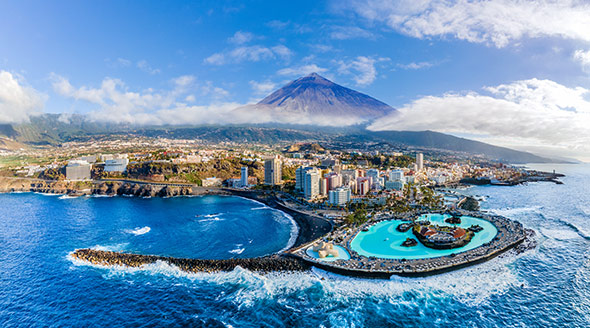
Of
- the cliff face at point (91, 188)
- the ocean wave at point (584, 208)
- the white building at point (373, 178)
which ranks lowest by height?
the cliff face at point (91, 188)

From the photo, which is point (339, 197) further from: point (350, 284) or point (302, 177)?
point (350, 284)

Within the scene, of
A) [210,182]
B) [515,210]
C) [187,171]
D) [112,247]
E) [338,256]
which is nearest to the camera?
[338,256]

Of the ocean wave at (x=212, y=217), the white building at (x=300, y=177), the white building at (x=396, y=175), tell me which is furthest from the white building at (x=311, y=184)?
the white building at (x=396, y=175)

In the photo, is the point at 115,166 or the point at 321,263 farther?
the point at 115,166

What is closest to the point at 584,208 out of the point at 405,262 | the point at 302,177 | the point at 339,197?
the point at 339,197

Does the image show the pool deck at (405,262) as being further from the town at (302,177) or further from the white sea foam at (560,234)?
the town at (302,177)

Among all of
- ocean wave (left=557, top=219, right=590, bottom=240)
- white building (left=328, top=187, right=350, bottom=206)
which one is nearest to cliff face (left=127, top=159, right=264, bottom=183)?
white building (left=328, top=187, right=350, bottom=206)

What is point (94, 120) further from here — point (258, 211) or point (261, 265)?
point (261, 265)
